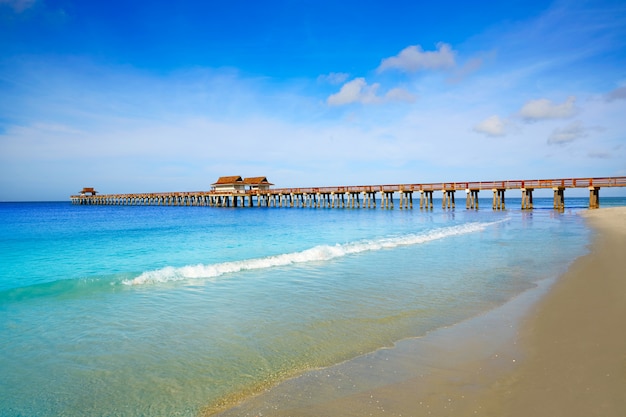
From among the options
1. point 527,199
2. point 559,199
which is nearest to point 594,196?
point 559,199

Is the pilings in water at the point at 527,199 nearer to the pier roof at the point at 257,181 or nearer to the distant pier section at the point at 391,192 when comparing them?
the distant pier section at the point at 391,192

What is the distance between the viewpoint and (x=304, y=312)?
678 centimetres

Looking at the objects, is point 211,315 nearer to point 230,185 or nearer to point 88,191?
point 230,185

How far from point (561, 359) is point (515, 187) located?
39490mm

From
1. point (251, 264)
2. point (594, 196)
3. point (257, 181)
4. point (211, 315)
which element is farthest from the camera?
point (257, 181)

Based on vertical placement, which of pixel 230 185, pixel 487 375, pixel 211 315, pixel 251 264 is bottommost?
pixel 251 264

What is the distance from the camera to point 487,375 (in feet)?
13.1

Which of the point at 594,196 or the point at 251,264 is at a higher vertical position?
the point at 594,196

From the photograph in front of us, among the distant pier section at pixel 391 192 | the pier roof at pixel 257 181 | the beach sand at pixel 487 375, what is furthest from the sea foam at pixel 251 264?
the pier roof at pixel 257 181

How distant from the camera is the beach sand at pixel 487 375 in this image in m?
3.33

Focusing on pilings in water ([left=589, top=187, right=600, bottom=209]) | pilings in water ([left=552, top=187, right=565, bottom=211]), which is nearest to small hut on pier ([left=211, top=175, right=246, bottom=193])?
pilings in water ([left=552, top=187, right=565, bottom=211])

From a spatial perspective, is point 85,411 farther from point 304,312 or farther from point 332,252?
point 332,252

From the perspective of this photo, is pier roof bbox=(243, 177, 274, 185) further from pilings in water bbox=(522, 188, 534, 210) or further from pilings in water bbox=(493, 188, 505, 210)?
pilings in water bbox=(522, 188, 534, 210)

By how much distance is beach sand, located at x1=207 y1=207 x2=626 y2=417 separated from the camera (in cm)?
333
